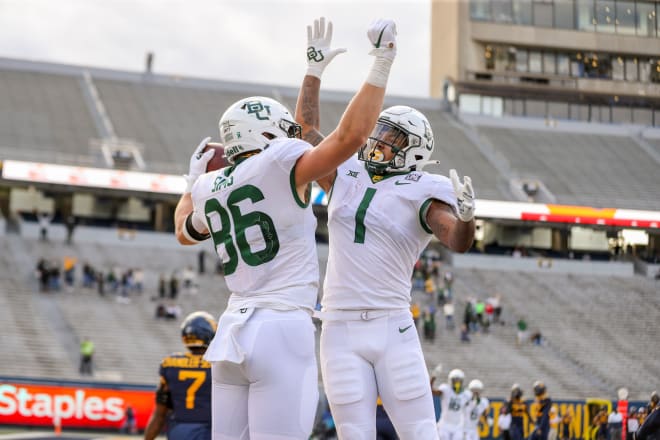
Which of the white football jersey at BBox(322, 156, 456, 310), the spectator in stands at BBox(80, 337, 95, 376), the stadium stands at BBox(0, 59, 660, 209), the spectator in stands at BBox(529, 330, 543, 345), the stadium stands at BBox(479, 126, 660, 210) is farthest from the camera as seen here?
the stadium stands at BBox(0, 59, 660, 209)

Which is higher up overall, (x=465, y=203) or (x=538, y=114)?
(x=538, y=114)

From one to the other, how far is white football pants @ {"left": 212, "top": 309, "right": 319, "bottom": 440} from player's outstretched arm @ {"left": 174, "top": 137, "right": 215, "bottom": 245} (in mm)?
712

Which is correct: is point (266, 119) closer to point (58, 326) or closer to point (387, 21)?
point (387, 21)

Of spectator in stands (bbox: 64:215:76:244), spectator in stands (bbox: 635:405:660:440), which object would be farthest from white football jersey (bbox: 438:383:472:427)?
spectator in stands (bbox: 64:215:76:244)

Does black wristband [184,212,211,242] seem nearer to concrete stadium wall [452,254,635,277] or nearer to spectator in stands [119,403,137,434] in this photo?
spectator in stands [119,403,137,434]

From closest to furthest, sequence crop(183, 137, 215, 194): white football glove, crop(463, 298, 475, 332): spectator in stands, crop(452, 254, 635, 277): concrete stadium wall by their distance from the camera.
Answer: crop(183, 137, 215, 194): white football glove
crop(463, 298, 475, 332): spectator in stands
crop(452, 254, 635, 277): concrete stadium wall

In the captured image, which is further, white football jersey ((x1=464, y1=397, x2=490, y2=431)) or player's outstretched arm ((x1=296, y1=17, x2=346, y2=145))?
white football jersey ((x1=464, y1=397, x2=490, y2=431))

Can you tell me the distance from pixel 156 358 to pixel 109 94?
1980cm

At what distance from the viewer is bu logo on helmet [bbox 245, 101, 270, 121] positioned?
4.17 meters

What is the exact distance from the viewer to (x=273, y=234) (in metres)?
4.01

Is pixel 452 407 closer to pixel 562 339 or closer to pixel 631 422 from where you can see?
pixel 631 422

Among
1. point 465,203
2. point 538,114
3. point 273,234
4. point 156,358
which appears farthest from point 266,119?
point 538,114

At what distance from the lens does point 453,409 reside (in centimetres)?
1407

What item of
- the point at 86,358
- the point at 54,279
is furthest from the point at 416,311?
the point at 54,279
